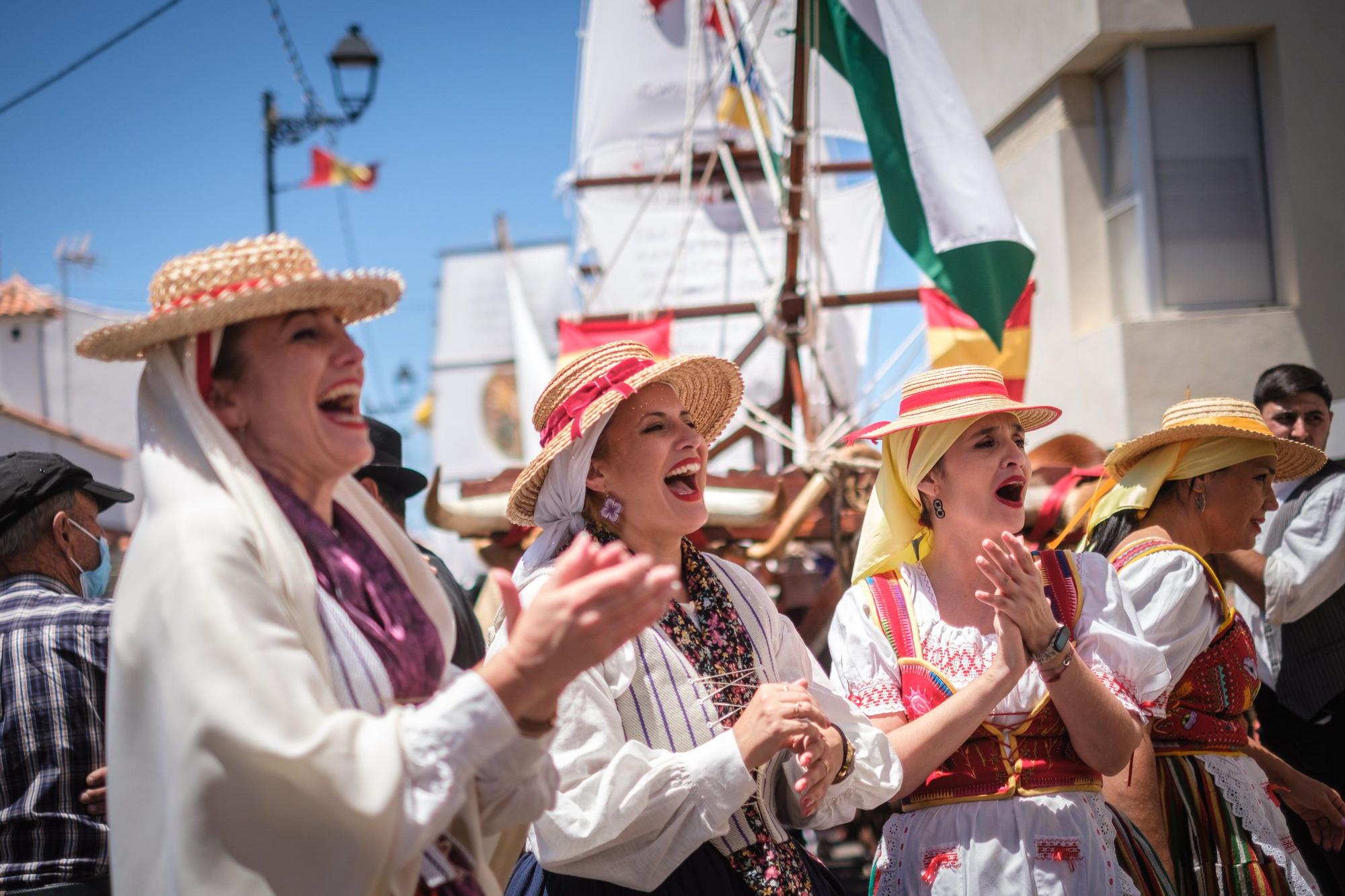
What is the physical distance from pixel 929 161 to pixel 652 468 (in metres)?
4.05

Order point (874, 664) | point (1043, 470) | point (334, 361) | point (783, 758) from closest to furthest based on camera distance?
1. point (334, 361)
2. point (783, 758)
3. point (874, 664)
4. point (1043, 470)

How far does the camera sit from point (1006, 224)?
584 cm

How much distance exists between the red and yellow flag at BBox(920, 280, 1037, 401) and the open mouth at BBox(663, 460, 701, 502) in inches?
218

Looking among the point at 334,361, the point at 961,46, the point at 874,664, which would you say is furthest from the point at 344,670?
the point at 961,46

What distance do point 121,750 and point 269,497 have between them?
0.38 meters

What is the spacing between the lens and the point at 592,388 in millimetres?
2666

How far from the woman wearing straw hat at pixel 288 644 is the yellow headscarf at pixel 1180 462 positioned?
215cm

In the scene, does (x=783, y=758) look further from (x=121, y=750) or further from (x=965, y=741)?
(x=121, y=750)

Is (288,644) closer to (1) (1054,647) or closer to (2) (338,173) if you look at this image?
(1) (1054,647)

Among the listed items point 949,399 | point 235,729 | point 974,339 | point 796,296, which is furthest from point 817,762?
point 796,296

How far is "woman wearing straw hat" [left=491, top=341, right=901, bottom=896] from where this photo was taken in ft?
7.19

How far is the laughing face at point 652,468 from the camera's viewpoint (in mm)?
2617

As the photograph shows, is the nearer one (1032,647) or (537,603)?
(537,603)

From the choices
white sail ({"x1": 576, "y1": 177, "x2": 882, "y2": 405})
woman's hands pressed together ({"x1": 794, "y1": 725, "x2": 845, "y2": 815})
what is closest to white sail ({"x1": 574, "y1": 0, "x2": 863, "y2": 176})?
white sail ({"x1": 576, "y1": 177, "x2": 882, "y2": 405})
